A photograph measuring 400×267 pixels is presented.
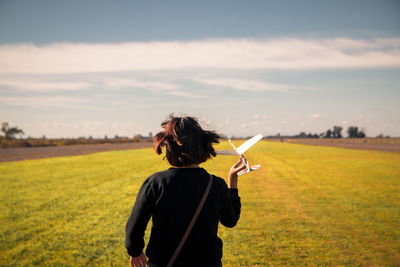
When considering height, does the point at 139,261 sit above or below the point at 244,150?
below

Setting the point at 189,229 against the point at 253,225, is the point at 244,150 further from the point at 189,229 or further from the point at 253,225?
the point at 253,225

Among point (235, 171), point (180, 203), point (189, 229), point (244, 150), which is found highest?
point (244, 150)

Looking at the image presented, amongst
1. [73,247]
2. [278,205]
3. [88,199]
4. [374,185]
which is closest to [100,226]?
[73,247]

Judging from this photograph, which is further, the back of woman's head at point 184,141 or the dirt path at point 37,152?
the dirt path at point 37,152

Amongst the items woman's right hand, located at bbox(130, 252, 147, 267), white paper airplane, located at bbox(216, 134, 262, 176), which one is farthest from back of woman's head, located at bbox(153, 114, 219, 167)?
woman's right hand, located at bbox(130, 252, 147, 267)

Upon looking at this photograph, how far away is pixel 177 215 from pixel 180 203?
0.08 metres

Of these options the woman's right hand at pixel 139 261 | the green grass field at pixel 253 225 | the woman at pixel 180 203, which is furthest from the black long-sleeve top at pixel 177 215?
the green grass field at pixel 253 225

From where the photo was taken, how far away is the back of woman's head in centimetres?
178

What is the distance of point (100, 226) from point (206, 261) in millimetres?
5380

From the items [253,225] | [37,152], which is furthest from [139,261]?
[37,152]

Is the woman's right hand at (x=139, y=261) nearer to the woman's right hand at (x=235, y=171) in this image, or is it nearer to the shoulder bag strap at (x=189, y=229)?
the shoulder bag strap at (x=189, y=229)

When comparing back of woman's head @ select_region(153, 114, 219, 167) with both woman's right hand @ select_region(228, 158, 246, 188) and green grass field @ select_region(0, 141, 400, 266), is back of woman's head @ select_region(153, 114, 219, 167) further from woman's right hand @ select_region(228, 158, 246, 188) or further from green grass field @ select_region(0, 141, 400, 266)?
green grass field @ select_region(0, 141, 400, 266)

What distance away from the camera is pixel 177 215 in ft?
5.52

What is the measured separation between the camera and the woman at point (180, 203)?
168 centimetres
